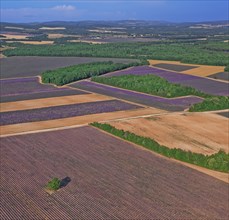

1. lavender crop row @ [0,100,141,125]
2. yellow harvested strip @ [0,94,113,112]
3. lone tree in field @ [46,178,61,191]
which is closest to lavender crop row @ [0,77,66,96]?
yellow harvested strip @ [0,94,113,112]

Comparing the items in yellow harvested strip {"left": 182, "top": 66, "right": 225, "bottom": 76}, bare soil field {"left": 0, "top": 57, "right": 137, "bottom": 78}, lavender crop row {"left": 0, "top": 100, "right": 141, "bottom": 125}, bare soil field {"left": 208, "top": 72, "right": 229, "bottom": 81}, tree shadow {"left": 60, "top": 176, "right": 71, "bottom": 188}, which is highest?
tree shadow {"left": 60, "top": 176, "right": 71, "bottom": 188}

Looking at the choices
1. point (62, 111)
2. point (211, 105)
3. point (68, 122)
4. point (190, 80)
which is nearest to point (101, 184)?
point (68, 122)

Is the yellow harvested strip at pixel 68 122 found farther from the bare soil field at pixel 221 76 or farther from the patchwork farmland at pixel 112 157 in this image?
the bare soil field at pixel 221 76

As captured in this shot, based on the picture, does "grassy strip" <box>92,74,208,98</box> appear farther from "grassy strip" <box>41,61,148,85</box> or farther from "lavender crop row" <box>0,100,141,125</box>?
"lavender crop row" <box>0,100,141,125</box>

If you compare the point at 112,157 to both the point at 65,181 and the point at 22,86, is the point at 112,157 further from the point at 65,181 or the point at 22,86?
the point at 22,86

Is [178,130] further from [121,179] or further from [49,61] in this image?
[49,61]

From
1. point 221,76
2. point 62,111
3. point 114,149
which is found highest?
point 114,149

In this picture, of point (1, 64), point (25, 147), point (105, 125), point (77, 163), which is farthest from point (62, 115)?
point (1, 64)

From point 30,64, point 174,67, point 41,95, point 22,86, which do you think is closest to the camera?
point 41,95
